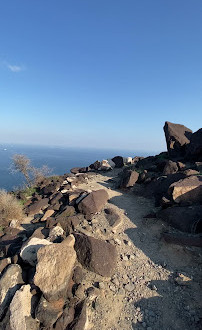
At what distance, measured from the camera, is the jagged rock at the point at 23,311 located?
4504mm

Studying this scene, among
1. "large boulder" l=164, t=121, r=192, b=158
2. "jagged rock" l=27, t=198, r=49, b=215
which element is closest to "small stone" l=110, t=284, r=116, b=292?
"jagged rock" l=27, t=198, r=49, b=215

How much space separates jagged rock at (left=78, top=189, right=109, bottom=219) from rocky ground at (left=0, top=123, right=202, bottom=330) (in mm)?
51

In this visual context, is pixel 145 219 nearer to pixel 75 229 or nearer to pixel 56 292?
pixel 75 229

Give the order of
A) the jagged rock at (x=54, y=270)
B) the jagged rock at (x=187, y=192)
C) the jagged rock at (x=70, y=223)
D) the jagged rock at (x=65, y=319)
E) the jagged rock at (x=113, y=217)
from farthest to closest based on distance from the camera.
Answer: the jagged rock at (x=187, y=192)
the jagged rock at (x=113, y=217)
the jagged rock at (x=70, y=223)
the jagged rock at (x=54, y=270)
the jagged rock at (x=65, y=319)

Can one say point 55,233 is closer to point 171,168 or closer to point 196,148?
point 171,168

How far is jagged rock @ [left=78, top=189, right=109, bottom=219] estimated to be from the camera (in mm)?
9575

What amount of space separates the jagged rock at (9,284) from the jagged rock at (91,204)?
4.12 m

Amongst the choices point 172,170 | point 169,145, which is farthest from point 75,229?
point 169,145

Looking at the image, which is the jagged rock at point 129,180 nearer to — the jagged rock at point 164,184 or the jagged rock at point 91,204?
the jagged rock at point 164,184

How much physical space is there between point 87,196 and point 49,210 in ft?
8.22

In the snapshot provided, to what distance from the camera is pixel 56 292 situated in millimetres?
5117

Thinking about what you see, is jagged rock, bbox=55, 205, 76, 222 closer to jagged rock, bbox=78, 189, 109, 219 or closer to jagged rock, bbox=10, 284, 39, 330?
jagged rock, bbox=78, 189, 109, 219

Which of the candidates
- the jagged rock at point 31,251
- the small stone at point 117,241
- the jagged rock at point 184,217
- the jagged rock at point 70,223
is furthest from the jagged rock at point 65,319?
the jagged rock at point 184,217

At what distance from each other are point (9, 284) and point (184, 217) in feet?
22.8
